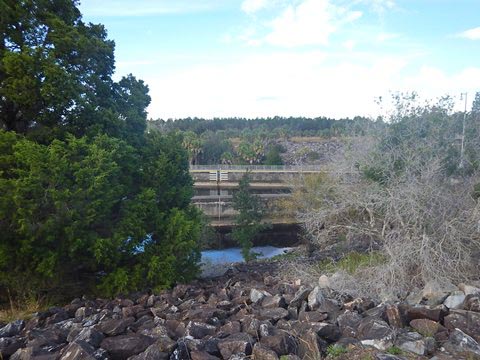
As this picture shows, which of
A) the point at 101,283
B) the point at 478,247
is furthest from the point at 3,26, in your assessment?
the point at 478,247

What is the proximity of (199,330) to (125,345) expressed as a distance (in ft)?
2.87

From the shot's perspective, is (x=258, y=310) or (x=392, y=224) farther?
(x=392, y=224)

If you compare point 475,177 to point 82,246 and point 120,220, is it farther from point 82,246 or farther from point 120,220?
point 82,246

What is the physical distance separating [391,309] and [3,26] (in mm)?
8203

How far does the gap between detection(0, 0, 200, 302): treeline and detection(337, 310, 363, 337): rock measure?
3.65 metres

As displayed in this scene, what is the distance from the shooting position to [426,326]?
4738 mm

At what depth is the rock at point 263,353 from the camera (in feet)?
12.7

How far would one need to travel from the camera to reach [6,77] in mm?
7578

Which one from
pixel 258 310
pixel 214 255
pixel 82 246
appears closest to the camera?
pixel 258 310

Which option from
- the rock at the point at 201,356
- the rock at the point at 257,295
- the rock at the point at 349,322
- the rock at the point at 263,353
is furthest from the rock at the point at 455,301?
the rock at the point at 201,356

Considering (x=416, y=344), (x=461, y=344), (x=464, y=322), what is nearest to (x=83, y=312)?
(x=416, y=344)

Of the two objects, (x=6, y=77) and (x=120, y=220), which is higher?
(x=6, y=77)

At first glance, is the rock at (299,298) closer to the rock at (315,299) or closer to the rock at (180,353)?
the rock at (315,299)

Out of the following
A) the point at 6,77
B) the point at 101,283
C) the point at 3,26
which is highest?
the point at 3,26
